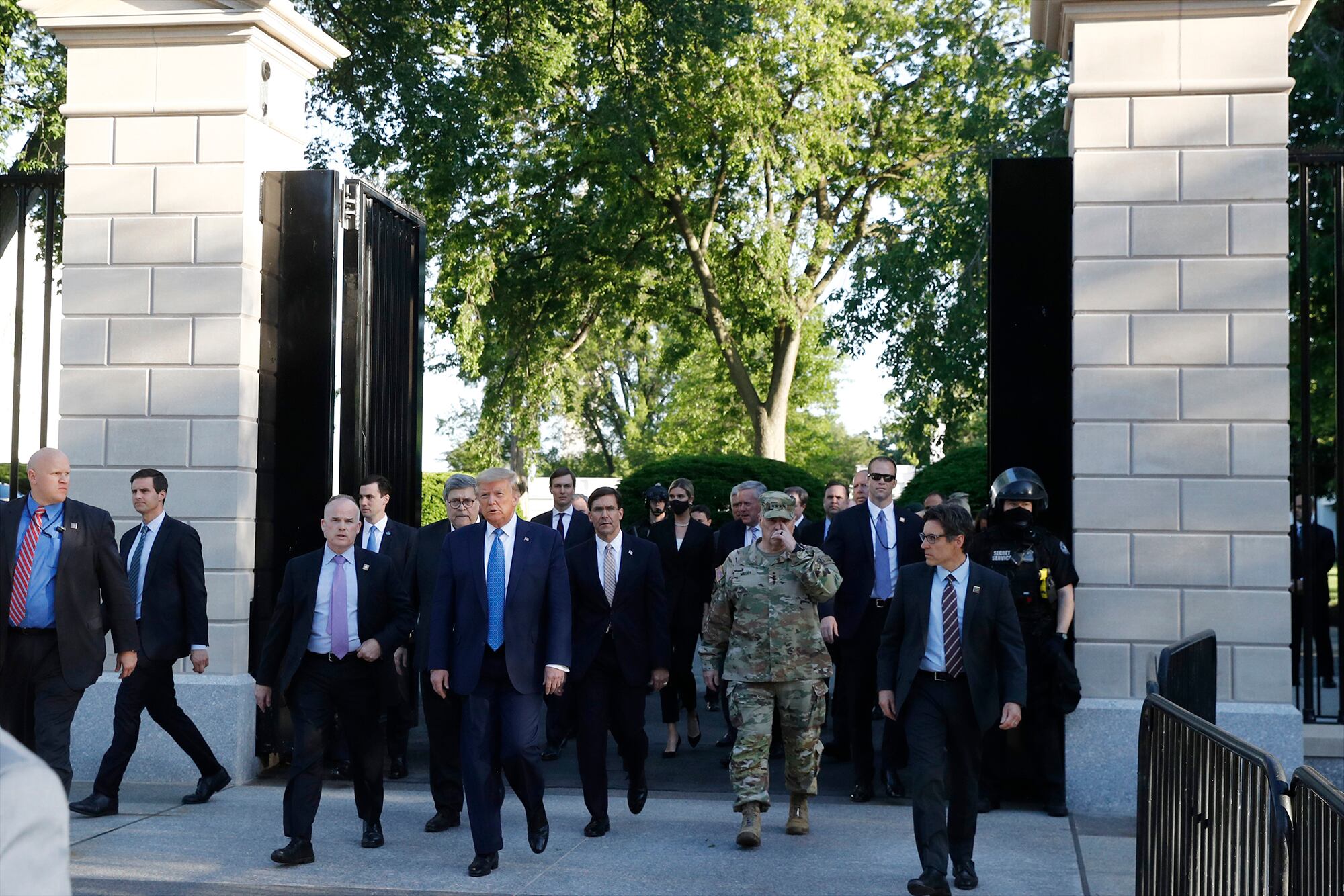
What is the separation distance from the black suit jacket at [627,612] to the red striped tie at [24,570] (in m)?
2.76

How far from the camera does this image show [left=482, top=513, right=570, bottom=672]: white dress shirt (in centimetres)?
715

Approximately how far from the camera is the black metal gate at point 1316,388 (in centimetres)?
853

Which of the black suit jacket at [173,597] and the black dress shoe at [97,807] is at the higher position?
the black suit jacket at [173,597]

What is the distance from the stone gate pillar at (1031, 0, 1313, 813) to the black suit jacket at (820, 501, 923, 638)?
1.13 m

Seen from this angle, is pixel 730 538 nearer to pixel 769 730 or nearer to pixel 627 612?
pixel 627 612

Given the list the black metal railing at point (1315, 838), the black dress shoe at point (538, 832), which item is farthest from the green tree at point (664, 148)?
the black metal railing at point (1315, 838)

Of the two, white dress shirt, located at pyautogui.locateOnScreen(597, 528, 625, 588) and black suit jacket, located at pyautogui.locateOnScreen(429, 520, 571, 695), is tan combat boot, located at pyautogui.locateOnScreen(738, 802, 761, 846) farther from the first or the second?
white dress shirt, located at pyautogui.locateOnScreen(597, 528, 625, 588)

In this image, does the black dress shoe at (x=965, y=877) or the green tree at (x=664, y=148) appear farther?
the green tree at (x=664, y=148)

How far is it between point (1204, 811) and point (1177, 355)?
4879mm

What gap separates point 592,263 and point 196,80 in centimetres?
2059

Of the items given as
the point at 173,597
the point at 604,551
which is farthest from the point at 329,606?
the point at 604,551

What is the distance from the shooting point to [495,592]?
7172mm

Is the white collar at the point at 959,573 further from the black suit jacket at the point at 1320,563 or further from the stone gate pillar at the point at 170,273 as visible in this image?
the stone gate pillar at the point at 170,273

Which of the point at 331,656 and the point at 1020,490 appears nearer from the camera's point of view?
the point at 331,656
